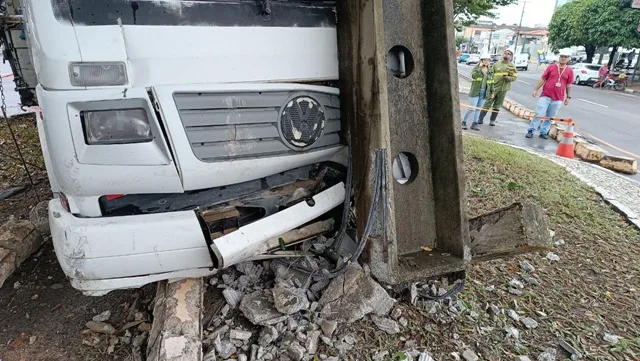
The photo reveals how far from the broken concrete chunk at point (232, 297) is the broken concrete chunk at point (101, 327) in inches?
25.0

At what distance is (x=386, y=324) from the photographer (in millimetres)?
2291

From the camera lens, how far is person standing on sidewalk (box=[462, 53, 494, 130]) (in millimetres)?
10305

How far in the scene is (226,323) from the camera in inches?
88.2

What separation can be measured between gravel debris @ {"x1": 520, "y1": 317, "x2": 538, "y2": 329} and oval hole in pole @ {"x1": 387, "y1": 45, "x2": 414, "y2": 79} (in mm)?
1637

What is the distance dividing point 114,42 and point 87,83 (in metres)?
0.20

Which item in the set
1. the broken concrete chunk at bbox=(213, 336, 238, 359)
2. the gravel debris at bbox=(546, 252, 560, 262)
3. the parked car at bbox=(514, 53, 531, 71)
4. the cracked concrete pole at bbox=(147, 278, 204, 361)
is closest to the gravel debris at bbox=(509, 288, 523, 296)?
the gravel debris at bbox=(546, 252, 560, 262)

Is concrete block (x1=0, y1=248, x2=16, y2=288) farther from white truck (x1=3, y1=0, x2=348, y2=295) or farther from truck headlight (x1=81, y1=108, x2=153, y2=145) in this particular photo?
truck headlight (x1=81, y1=108, x2=153, y2=145)

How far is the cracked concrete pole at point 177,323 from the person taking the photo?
188 centimetres

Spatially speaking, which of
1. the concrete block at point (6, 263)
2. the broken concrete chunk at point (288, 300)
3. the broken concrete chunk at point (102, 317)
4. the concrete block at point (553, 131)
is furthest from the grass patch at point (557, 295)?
the concrete block at point (553, 131)

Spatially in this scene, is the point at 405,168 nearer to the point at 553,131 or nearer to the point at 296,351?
the point at 296,351

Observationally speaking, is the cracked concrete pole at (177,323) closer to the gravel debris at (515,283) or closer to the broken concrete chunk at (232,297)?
the broken concrete chunk at (232,297)

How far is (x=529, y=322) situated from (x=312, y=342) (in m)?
1.35

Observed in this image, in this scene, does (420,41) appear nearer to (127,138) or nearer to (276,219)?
(276,219)

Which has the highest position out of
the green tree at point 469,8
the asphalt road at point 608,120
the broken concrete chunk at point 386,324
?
the green tree at point 469,8
